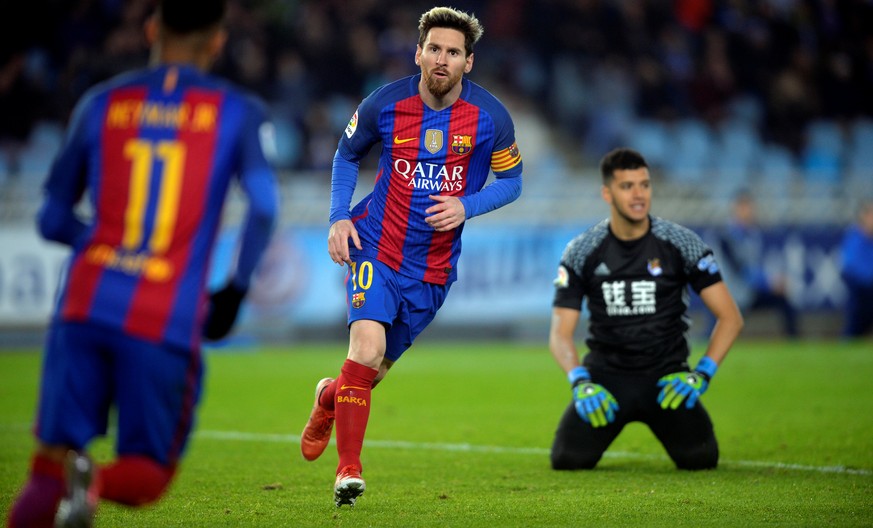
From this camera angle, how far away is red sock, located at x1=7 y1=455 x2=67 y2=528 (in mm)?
3580

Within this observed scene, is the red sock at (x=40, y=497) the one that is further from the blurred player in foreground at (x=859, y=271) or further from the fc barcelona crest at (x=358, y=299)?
the blurred player in foreground at (x=859, y=271)

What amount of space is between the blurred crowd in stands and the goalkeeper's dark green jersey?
12.4 metres

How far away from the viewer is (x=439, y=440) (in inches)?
342

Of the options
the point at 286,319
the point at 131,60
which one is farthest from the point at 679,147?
the point at 131,60

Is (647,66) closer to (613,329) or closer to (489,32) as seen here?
(489,32)

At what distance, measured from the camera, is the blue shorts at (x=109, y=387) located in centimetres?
365

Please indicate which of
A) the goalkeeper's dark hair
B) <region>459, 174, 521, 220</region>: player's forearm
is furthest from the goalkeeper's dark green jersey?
the goalkeeper's dark hair

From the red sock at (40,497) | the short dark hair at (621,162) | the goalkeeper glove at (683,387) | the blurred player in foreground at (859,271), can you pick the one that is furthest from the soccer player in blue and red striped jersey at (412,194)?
the blurred player in foreground at (859,271)

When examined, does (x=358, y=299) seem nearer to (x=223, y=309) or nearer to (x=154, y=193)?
(x=223, y=309)

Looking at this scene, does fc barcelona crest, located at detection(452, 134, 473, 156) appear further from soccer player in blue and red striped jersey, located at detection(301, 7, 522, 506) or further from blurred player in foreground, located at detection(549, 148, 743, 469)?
blurred player in foreground, located at detection(549, 148, 743, 469)

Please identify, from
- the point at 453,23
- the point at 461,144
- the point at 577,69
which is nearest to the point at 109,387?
the point at 461,144

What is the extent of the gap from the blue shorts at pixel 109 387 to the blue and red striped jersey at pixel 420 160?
2.49m

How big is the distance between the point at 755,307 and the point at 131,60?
10.8 m

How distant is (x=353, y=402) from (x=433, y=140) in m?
1.40
